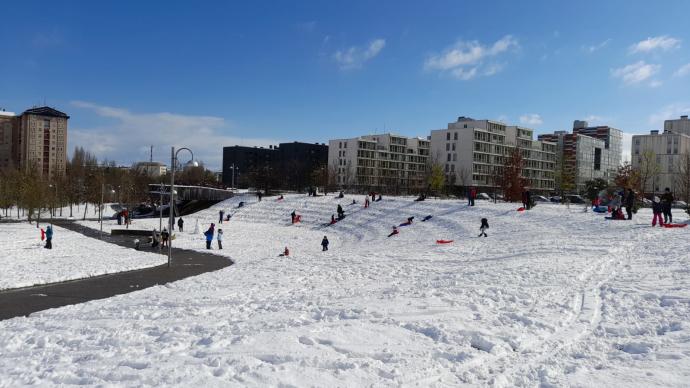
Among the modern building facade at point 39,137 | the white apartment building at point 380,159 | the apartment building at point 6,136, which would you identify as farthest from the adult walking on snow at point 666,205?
the apartment building at point 6,136

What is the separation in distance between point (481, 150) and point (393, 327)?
359 ft

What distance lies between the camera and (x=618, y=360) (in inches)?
310

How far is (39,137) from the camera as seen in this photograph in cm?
13100

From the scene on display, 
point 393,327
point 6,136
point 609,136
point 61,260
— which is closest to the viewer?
point 393,327

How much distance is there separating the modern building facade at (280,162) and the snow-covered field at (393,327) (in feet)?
302

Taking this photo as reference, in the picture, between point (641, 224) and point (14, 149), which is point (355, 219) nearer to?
point (641, 224)

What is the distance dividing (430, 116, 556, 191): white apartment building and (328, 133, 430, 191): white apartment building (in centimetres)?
641

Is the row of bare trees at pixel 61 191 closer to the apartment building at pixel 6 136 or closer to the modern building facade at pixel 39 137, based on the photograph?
the modern building facade at pixel 39 137

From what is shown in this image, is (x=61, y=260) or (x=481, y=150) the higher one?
(x=481, y=150)

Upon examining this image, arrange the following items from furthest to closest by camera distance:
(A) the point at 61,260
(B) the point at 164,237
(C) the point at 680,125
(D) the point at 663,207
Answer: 1. (C) the point at 680,125
2. (B) the point at 164,237
3. (D) the point at 663,207
4. (A) the point at 61,260

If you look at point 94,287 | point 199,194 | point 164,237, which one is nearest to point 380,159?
point 199,194

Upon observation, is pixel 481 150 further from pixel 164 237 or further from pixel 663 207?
pixel 164 237

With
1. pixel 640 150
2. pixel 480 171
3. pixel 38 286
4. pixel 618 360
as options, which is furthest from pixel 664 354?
pixel 640 150

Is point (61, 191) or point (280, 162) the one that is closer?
point (61, 191)
